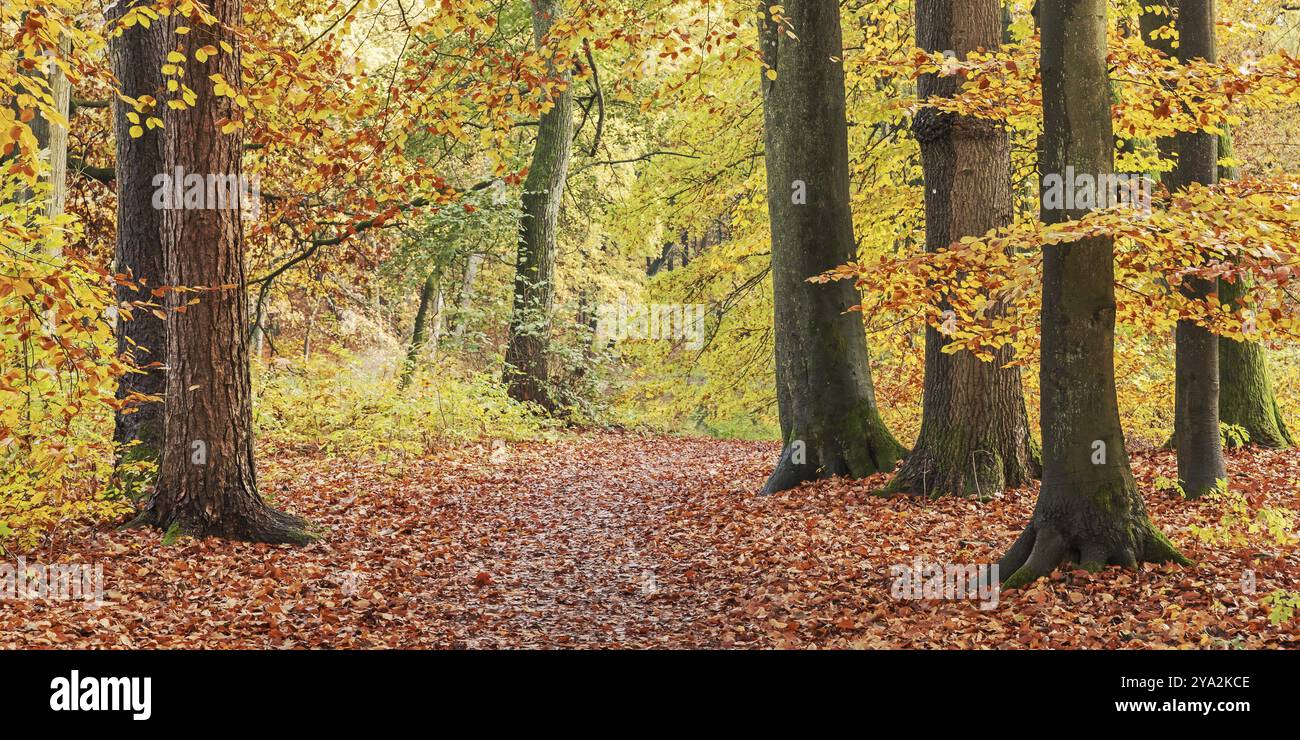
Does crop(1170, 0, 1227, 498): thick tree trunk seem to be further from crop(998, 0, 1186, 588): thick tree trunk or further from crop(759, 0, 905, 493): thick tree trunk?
crop(759, 0, 905, 493): thick tree trunk

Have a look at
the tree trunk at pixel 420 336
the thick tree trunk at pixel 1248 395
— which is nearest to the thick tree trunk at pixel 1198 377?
the thick tree trunk at pixel 1248 395

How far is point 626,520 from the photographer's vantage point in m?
10.5

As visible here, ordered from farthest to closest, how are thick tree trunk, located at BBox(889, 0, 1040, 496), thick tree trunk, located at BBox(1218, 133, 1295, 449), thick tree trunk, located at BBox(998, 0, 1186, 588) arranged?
1. thick tree trunk, located at BBox(1218, 133, 1295, 449)
2. thick tree trunk, located at BBox(889, 0, 1040, 496)
3. thick tree trunk, located at BBox(998, 0, 1186, 588)

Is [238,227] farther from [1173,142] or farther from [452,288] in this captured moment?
[452,288]

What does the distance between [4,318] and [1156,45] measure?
1098cm

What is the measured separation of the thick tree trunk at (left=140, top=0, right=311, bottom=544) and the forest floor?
0.40 m

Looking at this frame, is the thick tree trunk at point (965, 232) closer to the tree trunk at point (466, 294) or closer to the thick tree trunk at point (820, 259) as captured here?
the thick tree trunk at point (820, 259)

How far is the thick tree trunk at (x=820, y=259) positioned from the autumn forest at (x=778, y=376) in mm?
45

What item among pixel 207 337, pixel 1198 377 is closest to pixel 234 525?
pixel 207 337

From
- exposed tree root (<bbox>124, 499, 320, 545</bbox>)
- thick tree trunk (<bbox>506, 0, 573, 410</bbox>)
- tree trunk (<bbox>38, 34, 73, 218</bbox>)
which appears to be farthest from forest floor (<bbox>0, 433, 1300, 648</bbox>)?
thick tree trunk (<bbox>506, 0, 573, 410</bbox>)

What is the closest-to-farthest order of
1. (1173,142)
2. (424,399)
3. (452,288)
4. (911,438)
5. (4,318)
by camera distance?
(4,318)
(1173,142)
(424,399)
(911,438)
(452,288)

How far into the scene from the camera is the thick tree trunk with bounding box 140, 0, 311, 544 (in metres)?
7.89

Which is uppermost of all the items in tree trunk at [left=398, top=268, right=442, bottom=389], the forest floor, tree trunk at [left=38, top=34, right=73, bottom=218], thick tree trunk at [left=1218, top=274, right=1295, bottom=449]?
tree trunk at [left=38, top=34, right=73, bottom=218]
